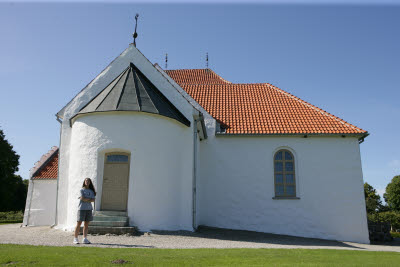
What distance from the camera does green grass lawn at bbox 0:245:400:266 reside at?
5.79m

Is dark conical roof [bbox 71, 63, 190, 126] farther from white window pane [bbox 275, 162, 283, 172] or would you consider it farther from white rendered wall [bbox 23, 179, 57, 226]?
white rendered wall [bbox 23, 179, 57, 226]

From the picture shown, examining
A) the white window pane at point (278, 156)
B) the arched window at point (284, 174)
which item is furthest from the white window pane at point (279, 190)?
the white window pane at point (278, 156)

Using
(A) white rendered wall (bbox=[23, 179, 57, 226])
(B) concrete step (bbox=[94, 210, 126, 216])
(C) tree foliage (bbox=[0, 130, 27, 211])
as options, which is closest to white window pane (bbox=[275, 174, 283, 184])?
(B) concrete step (bbox=[94, 210, 126, 216])

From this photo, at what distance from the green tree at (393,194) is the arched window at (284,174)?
38.6 meters

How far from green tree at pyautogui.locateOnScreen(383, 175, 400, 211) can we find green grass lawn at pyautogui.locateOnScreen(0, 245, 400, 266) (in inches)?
1741

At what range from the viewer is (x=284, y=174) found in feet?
48.3

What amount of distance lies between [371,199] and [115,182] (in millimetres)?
48144

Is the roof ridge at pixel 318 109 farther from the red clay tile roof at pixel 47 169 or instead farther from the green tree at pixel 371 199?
the green tree at pixel 371 199

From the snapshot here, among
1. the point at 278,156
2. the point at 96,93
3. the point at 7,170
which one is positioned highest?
the point at 96,93

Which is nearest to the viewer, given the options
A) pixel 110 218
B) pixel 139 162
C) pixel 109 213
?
pixel 110 218

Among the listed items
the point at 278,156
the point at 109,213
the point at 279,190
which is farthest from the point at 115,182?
the point at 278,156

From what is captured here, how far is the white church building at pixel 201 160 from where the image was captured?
36.3ft

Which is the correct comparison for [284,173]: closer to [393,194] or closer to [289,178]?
[289,178]

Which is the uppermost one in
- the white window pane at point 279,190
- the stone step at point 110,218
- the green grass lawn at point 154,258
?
the white window pane at point 279,190
